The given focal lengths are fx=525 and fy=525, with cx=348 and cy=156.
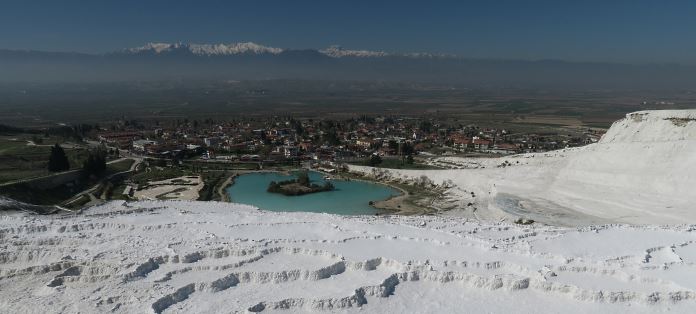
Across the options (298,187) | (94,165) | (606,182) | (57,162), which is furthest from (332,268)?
(94,165)

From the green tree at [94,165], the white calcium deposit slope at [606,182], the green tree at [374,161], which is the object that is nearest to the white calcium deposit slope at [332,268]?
the white calcium deposit slope at [606,182]

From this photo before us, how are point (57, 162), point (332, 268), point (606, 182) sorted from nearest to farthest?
1. point (332, 268)
2. point (606, 182)
3. point (57, 162)

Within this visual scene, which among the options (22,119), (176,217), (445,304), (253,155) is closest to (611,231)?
(445,304)

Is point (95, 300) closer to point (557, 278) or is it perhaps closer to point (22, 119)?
point (557, 278)

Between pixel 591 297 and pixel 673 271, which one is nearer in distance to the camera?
pixel 591 297

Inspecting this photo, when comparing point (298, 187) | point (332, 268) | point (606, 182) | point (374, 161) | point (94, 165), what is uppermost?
point (332, 268)

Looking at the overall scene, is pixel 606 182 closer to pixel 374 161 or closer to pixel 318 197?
pixel 318 197
